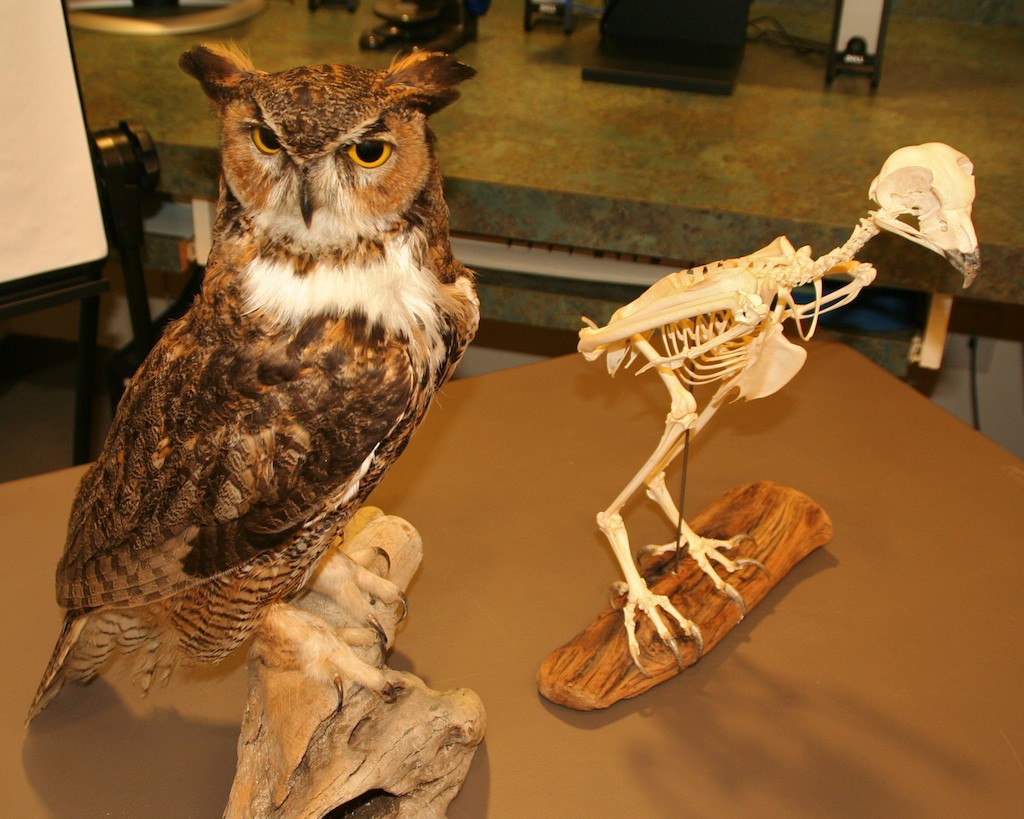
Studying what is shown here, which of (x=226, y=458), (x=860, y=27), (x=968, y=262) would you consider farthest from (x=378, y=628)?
(x=860, y=27)

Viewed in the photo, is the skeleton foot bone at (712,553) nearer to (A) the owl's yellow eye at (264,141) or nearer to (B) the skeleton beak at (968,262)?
(B) the skeleton beak at (968,262)

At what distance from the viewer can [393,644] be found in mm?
1028

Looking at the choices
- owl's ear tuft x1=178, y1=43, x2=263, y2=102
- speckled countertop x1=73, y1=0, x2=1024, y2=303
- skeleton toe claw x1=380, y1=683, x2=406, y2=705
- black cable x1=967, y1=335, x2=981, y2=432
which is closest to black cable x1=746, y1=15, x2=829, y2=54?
speckled countertop x1=73, y1=0, x2=1024, y2=303

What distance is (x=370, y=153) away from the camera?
2.28 feet

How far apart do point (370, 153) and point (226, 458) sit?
0.90 feet

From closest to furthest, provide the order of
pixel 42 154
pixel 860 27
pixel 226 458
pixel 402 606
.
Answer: pixel 226 458 < pixel 402 606 < pixel 42 154 < pixel 860 27

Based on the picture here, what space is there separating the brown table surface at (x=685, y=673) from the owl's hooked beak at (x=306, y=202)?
509mm

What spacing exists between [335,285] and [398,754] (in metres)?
0.41

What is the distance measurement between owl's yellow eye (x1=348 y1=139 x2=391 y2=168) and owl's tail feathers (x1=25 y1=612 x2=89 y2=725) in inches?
20.4

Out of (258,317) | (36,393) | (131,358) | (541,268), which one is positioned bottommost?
(36,393)

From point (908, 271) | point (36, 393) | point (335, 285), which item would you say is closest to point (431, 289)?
point (335, 285)

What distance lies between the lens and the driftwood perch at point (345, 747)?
32.7 inches

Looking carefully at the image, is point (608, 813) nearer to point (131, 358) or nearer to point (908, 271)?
point (908, 271)

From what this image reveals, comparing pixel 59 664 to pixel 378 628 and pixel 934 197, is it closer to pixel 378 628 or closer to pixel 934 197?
pixel 378 628
